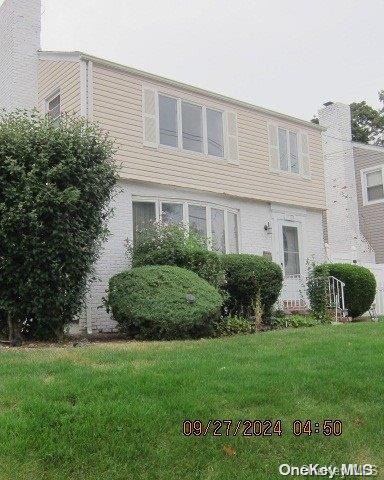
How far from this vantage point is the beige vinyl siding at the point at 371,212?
21.5 m

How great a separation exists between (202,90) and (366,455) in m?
12.0

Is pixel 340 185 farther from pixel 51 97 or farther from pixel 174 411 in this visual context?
pixel 174 411

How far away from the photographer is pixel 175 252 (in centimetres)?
1189

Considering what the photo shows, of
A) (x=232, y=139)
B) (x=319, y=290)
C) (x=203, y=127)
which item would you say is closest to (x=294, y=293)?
(x=319, y=290)

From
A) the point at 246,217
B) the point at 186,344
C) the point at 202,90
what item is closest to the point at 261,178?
the point at 246,217

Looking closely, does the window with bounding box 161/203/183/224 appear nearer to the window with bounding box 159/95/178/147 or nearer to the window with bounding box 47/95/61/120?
the window with bounding box 159/95/178/147

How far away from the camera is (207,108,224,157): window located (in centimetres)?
1527

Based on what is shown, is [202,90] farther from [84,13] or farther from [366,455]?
[366,455]

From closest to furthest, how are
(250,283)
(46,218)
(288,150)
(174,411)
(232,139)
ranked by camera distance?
(174,411), (46,218), (250,283), (232,139), (288,150)

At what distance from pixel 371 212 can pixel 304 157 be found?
5475mm

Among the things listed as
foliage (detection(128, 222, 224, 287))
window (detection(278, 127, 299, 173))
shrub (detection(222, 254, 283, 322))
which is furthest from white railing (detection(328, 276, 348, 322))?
window (detection(278, 127, 299, 173))

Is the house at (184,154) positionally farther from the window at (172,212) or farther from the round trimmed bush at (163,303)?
the round trimmed bush at (163,303)

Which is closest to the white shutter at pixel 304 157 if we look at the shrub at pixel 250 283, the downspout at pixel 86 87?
the shrub at pixel 250 283

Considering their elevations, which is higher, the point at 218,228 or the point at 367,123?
the point at 367,123
